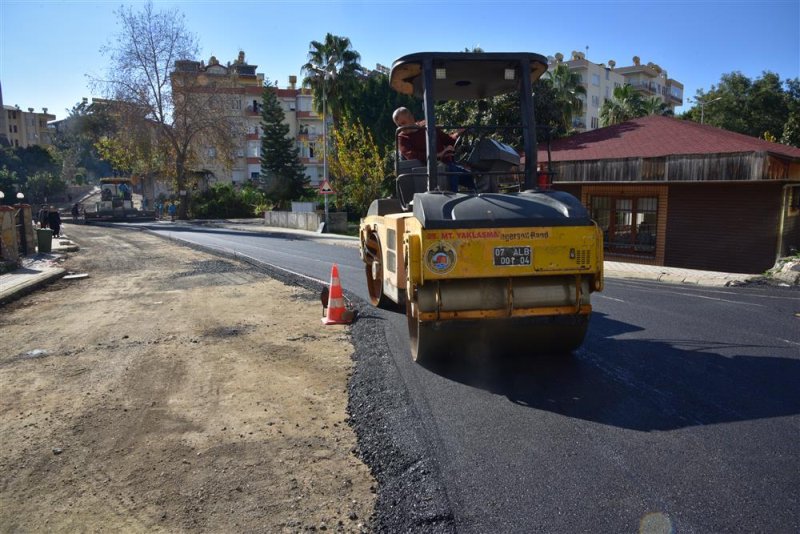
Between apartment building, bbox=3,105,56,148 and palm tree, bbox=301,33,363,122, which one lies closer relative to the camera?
palm tree, bbox=301,33,363,122

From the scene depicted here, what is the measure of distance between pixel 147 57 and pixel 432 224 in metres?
47.8

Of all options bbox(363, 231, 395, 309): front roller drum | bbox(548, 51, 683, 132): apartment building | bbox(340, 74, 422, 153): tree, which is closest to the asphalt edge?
bbox(363, 231, 395, 309): front roller drum

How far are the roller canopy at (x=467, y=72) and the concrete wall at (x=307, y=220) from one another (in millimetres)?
26110

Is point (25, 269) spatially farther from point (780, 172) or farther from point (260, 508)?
point (780, 172)

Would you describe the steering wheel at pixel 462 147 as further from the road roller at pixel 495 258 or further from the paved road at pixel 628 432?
the paved road at pixel 628 432

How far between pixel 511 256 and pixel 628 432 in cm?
168

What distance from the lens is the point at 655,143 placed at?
19.0 meters

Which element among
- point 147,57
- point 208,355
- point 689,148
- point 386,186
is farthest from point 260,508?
point 147,57

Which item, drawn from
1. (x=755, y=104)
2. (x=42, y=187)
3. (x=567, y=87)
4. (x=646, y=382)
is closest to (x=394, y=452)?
(x=646, y=382)

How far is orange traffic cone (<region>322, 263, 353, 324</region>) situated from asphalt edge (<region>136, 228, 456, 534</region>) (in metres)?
1.20

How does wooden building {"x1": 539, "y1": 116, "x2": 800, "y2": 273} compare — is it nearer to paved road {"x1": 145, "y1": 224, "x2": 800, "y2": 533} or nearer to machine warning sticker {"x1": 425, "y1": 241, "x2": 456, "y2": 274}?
paved road {"x1": 145, "y1": 224, "x2": 800, "y2": 533}

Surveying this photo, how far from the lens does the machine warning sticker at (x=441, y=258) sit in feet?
17.0

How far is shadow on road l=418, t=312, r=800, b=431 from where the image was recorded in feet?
15.6

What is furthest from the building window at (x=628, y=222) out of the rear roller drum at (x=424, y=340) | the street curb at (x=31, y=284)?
the street curb at (x=31, y=284)
